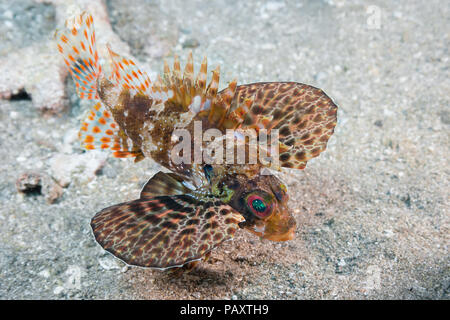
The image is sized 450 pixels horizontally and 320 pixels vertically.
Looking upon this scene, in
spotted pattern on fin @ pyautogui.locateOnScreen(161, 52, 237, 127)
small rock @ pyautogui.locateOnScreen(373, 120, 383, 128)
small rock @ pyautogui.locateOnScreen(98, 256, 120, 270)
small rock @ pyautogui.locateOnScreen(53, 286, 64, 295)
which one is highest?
spotted pattern on fin @ pyautogui.locateOnScreen(161, 52, 237, 127)

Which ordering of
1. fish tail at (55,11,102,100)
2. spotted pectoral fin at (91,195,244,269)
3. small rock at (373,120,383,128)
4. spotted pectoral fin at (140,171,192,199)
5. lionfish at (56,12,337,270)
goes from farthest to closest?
small rock at (373,120,383,128) → fish tail at (55,11,102,100) → spotted pectoral fin at (140,171,192,199) → lionfish at (56,12,337,270) → spotted pectoral fin at (91,195,244,269)

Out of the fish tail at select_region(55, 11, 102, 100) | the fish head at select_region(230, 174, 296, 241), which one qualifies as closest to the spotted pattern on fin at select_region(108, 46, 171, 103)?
the fish tail at select_region(55, 11, 102, 100)

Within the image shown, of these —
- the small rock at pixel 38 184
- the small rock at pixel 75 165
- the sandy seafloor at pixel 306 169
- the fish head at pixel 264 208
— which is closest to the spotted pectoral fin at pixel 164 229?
the fish head at pixel 264 208

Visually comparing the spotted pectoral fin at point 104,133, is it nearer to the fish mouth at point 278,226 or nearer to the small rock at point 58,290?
the small rock at point 58,290

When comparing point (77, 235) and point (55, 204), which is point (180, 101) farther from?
point (55, 204)

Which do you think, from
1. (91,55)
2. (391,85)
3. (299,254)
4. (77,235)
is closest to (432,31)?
(391,85)

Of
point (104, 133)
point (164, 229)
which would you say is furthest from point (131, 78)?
point (164, 229)

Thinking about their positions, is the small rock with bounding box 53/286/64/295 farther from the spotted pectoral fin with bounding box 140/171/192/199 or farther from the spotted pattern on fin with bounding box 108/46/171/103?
the spotted pattern on fin with bounding box 108/46/171/103
